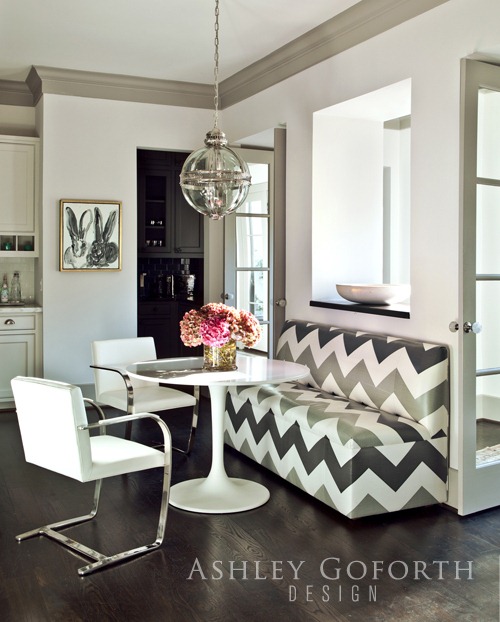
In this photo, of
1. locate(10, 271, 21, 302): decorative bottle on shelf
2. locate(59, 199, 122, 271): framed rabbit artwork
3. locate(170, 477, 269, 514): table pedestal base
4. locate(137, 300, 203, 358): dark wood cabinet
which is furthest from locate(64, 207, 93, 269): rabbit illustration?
locate(170, 477, 269, 514): table pedestal base

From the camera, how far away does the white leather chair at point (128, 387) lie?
14.2 feet

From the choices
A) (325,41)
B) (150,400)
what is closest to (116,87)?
(325,41)

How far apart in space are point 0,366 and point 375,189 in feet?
10.9

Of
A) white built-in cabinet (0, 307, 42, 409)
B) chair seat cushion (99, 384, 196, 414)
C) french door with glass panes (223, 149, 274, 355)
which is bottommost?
chair seat cushion (99, 384, 196, 414)

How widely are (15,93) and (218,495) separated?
425cm

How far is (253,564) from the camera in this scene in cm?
295

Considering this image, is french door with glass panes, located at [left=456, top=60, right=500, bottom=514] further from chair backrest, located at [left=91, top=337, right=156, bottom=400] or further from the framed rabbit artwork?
the framed rabbit artwork

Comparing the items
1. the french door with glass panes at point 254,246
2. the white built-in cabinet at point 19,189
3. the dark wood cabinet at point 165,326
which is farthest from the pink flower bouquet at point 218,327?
the dark wood cabinet at point 165,326

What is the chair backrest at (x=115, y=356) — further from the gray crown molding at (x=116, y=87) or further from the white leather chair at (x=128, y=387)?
the gray crown molding at (x=116, y=87)

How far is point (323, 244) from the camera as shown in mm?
4895

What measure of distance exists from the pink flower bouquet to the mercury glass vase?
8cm

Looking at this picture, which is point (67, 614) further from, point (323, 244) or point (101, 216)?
point (101, 216)

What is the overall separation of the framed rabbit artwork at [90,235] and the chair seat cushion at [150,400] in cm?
174

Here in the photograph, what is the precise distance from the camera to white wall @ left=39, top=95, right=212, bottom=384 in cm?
582
